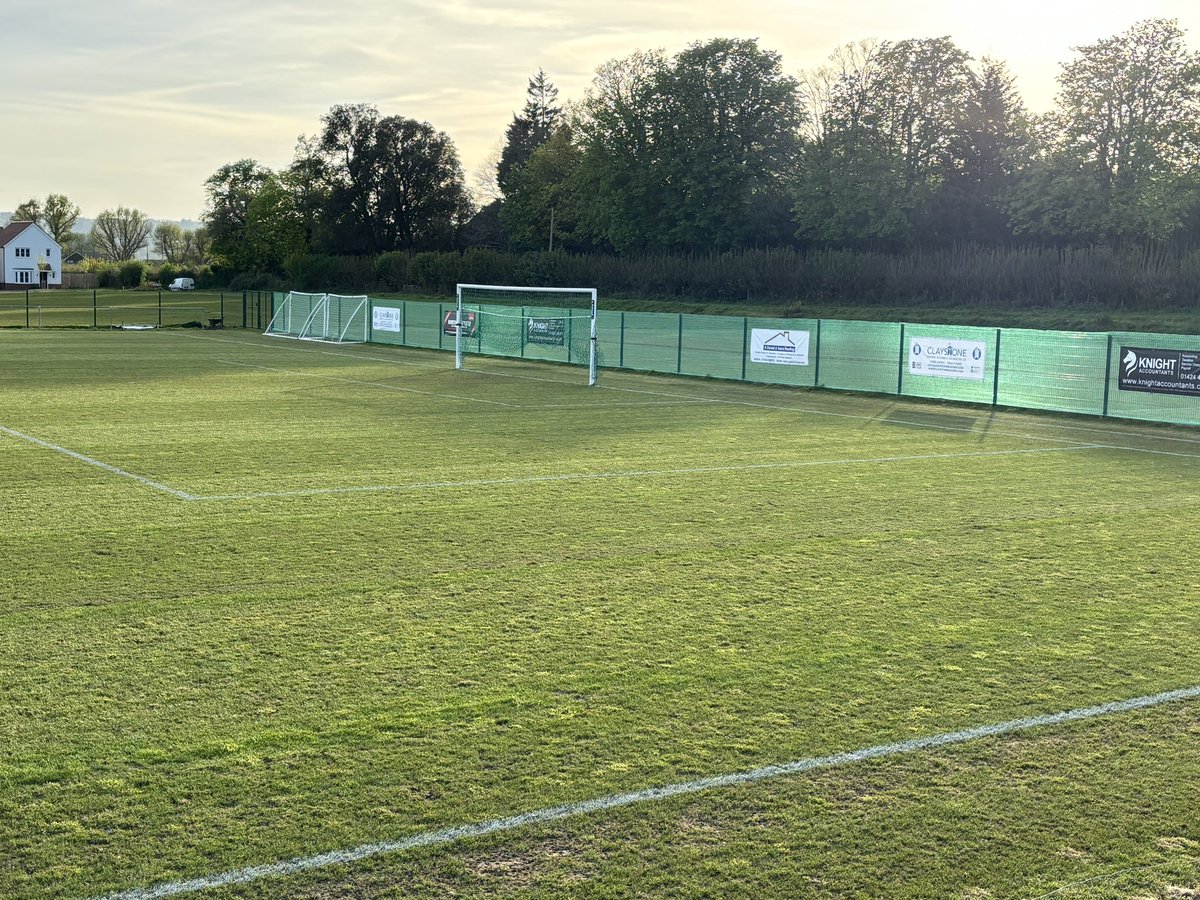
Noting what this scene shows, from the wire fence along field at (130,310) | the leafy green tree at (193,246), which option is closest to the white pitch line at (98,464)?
the wire fence along field at (130,310)

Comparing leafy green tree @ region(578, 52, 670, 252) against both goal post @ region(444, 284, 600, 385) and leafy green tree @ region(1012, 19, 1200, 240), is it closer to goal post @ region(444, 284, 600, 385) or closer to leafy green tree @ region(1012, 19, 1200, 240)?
leafy green tree @ region(1012, 19, 1200, 240)

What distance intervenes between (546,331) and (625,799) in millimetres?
32008

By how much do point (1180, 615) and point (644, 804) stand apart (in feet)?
16.6

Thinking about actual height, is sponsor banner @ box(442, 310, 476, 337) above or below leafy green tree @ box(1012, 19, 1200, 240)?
below

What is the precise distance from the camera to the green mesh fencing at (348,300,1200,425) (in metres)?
22.9

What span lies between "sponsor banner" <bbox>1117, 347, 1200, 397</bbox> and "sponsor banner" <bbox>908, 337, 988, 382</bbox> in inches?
118

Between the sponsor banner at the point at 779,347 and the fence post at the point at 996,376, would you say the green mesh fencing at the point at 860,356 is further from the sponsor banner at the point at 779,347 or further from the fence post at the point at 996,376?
the fence post at the point at 996,376

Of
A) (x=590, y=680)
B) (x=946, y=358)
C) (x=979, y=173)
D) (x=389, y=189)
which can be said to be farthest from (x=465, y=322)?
(x=389, y=189)

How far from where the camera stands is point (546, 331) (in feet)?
121

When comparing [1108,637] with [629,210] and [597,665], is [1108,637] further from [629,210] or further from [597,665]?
[629,210]

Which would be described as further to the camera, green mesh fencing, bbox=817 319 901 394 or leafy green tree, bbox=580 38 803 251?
leafy green tree, bbox=580 38 803 251

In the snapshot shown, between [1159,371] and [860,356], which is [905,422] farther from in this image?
[860,356]

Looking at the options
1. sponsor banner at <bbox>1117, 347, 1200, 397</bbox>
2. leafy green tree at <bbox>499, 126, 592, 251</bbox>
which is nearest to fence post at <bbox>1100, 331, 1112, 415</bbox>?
sponsor banner at <bbox>1117, 347, 1200, 397</bbox>

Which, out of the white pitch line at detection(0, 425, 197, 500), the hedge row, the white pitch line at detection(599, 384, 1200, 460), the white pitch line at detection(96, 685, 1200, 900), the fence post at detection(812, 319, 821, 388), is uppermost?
the hedge row
